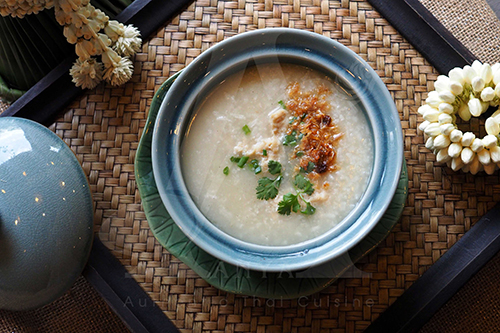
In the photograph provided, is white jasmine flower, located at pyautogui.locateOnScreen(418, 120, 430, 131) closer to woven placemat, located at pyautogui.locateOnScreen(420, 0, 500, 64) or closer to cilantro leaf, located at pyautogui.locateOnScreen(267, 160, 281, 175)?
cilantro leaf, located at pyautogui.locateOnScreen(267, 160, 281, 175)

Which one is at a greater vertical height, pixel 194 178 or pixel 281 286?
pixel 194 178

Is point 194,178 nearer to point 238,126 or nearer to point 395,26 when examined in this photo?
point 238,126

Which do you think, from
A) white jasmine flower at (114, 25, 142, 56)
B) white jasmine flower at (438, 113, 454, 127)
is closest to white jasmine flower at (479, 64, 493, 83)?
white jasmine flower at (438, 113, 454, 127)

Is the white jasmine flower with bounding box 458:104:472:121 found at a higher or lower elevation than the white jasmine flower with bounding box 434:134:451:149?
higher

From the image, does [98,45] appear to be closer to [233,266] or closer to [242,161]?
[242,161]

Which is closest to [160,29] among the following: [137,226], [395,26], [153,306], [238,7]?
[238,7]

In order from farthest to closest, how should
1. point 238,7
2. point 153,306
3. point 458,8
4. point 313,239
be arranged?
point 458,8 < point 238,7 < point 153,306 < point 313,239
